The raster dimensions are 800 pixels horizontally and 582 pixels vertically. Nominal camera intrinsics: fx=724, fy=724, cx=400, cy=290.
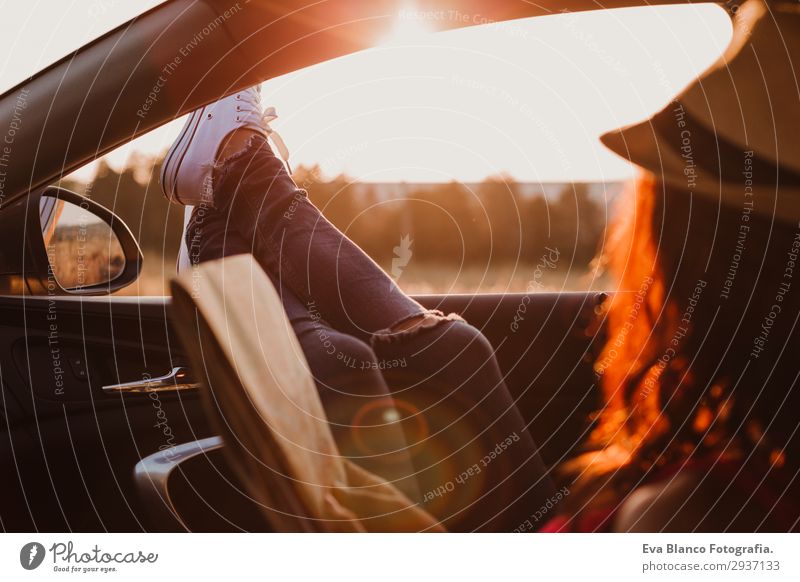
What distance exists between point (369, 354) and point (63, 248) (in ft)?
2.08

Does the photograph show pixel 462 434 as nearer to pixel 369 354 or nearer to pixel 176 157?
pixel 369 354

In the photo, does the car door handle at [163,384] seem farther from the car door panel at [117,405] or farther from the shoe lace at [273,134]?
the shoe lace at [273,134]

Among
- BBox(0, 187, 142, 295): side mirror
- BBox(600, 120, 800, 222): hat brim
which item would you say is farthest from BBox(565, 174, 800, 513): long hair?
BBox(0, 187, 142, 295): side mirror

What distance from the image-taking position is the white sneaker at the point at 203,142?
4.39 feet

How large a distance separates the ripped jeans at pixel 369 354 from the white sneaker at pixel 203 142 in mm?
29

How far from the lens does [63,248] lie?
1.41 metres

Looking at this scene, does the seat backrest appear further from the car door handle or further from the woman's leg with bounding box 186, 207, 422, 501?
the car door handle

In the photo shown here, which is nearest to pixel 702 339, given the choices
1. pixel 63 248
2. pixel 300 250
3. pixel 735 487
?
pixel 735 487

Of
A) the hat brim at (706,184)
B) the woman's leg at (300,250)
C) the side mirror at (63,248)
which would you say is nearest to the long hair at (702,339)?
the hat brim at (706,184)

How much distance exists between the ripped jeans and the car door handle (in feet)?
0.83

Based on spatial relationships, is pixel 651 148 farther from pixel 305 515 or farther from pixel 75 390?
pixel 75 390

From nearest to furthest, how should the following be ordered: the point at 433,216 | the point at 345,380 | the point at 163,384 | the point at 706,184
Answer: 1. the point at 706,184
2. the point at 345,380
3. the point at 163,384
4. the point at 433,216

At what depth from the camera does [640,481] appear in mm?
1250
